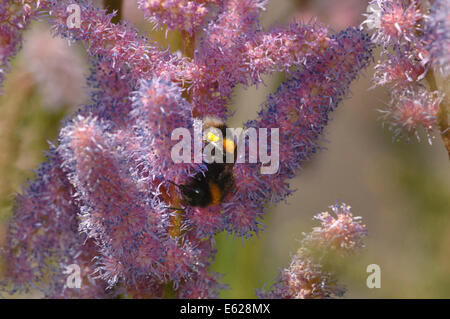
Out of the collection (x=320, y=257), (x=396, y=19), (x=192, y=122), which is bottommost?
(x=320, y=257)

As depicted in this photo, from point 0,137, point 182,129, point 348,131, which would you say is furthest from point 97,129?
point 348,131

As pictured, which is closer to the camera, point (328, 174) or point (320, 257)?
point (320, 257)

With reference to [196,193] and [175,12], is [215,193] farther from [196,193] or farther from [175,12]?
[175,12]

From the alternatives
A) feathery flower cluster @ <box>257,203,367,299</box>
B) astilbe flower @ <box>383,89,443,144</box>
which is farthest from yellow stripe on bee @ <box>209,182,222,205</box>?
astilbe flower @ <box>383,89,443,144</box>

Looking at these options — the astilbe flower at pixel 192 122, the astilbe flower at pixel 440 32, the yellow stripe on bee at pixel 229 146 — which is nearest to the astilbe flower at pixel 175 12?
the astilbe flower at pixel 192 122

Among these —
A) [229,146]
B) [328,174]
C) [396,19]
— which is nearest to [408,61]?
[396,19]

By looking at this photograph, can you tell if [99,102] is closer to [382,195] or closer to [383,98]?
[383,98]
